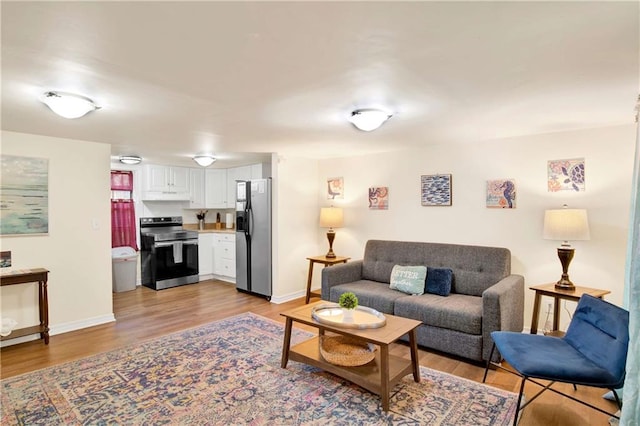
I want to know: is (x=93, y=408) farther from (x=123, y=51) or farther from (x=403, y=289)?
(x=403, y=289)

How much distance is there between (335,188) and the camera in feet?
17.3

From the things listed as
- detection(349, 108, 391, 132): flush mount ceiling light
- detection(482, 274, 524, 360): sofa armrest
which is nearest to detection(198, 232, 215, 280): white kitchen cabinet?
detection(349, 108, 391, 132): flush mount ceiling light

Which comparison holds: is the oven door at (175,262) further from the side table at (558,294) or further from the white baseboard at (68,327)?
the side table at (558,294)

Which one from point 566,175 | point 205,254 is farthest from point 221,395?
point 205,254

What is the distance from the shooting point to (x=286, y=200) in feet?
16.6

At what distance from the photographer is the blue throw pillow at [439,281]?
3617mm

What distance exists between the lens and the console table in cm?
327

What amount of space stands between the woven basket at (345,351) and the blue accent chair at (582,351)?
3.01 feet

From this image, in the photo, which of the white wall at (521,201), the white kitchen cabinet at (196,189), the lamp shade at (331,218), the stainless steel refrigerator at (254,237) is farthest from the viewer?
the white kitchen cabinet at (196,189)

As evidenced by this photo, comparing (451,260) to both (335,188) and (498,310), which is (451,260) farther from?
(335,188)

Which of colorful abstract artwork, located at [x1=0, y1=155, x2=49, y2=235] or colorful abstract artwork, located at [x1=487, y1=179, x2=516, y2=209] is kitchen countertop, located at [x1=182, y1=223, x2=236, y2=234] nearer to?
colorful abstract artwork, located at [x1=0, y1=155, x2=49, y2=235]

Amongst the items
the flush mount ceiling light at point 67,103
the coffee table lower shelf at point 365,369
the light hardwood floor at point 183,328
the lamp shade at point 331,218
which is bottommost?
the light hardwood floor at point 183,328


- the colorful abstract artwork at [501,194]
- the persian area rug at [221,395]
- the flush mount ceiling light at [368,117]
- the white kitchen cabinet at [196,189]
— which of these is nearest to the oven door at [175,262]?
the white kitchen cabinet at [196,189]

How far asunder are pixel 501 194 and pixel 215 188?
4985 mm
